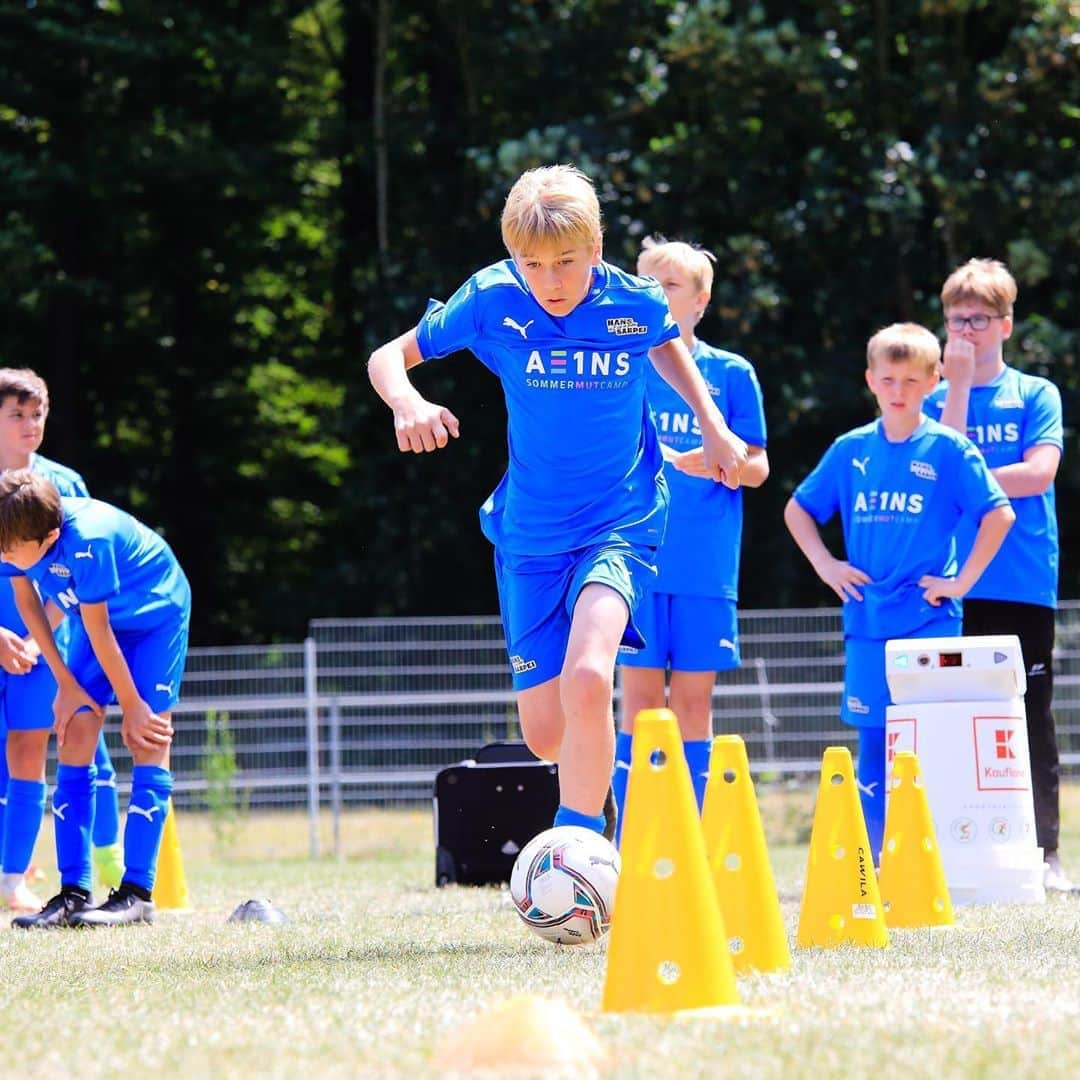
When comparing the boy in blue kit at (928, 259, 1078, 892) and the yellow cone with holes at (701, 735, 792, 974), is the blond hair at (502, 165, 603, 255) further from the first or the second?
the boy in blue kit at (928, 259, 1078, 892)

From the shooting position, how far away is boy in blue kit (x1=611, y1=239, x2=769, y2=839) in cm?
693

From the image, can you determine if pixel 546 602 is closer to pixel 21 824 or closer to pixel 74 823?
pixel 74 823

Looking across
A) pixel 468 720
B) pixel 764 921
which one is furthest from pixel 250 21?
pixel 764 921

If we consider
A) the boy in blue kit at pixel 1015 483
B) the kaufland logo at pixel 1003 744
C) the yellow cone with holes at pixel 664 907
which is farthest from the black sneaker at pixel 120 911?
the boy in blue kit at pixel 1015 483

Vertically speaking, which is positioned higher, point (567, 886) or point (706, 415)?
point (706, 415)

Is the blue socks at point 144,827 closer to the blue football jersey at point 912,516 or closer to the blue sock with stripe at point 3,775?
the blue sock with stripe at point 3,775

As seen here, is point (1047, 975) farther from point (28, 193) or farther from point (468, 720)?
point (28, 193)

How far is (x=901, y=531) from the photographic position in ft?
24.0

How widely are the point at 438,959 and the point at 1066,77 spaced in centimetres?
1741

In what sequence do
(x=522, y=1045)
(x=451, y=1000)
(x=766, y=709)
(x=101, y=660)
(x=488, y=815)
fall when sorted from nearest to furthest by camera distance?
(x=522, y=1045), (x=451, y=1000), (x=101, y=660), (x=488, y=815), (x=766, y=709)

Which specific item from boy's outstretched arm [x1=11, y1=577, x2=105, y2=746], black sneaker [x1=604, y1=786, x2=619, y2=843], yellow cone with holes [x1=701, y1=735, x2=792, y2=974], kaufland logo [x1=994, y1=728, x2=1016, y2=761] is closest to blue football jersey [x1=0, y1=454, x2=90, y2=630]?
boy's outstretched arm [x1=11, y1=577, x2=105, y2=746]

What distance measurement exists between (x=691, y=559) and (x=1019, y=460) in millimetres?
1954

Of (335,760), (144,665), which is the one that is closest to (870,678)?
(144,665)

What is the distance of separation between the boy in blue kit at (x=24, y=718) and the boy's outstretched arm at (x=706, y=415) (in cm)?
315
